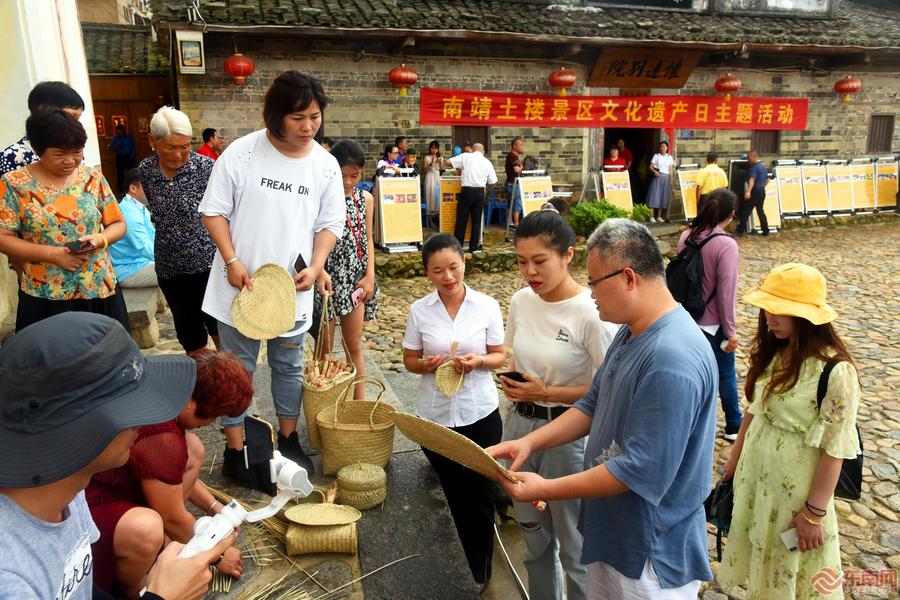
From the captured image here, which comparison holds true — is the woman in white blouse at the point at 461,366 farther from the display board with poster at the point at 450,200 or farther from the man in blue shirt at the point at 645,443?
the display board with poster at the point at 450,200

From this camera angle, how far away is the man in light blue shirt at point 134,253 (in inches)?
224

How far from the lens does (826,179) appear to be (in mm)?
14859

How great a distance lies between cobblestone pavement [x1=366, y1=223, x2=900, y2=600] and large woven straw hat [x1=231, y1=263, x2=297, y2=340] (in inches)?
101

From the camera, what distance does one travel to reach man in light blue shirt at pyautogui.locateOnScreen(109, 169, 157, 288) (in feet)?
18.7

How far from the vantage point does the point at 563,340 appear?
8.51ft

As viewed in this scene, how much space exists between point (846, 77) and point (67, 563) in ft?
61.7

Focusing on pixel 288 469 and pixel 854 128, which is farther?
pixel 854 128

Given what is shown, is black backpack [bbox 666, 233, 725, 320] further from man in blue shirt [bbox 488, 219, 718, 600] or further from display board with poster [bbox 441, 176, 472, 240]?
display board with poster [bbox 441, 176, 472, 240]

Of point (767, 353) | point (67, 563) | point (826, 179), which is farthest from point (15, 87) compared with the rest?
point (826, 179)

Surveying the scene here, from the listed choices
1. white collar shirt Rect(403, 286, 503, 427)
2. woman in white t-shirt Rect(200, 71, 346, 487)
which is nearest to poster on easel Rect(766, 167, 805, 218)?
white collar shirt Rect(403, 286, 503, 427)

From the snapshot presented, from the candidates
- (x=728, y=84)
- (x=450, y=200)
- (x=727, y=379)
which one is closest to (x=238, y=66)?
(x=450, y=200)

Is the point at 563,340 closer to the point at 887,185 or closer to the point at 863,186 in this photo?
the point at 863,186

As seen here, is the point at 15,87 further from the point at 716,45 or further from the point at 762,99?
the point at 762,99

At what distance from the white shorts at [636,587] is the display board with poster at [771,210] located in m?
13.6
